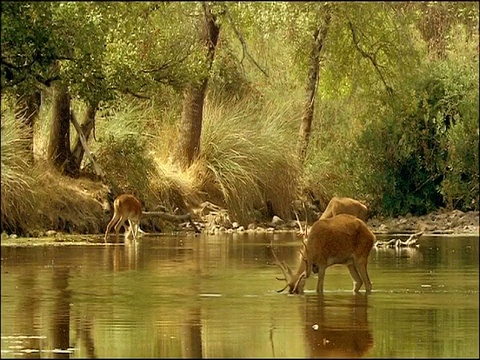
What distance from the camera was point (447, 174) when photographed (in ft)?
113

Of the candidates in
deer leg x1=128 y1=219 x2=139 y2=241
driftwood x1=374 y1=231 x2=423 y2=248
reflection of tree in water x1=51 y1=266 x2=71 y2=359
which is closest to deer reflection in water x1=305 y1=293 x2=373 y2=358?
reflection of tree in water x1=51 y1=266 x2=71 y2=359

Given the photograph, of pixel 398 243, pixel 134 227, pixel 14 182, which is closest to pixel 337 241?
pixel 398 243

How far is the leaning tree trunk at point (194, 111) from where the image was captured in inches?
1313

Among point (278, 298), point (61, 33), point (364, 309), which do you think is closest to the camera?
point (364, 309)

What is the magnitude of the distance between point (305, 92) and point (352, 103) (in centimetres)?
137

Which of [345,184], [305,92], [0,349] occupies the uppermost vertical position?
[305,92]

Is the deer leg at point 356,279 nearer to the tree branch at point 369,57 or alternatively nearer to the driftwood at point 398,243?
the driftwood at point 398,243

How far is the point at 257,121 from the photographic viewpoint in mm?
35344

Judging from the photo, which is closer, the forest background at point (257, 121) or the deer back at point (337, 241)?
the deer back at point (337, 241)

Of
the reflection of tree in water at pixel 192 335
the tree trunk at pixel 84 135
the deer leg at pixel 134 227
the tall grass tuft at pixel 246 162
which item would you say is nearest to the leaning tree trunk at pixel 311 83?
the tall grass tuft at pixel 246 162

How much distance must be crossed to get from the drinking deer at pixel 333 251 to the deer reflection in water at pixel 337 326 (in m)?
0.35

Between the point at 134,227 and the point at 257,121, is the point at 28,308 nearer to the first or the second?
Result: the point at 134,227

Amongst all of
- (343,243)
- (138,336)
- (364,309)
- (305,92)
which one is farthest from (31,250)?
(305,92)

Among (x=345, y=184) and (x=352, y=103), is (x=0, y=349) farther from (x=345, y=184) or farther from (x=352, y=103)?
(x=352, y=103)
